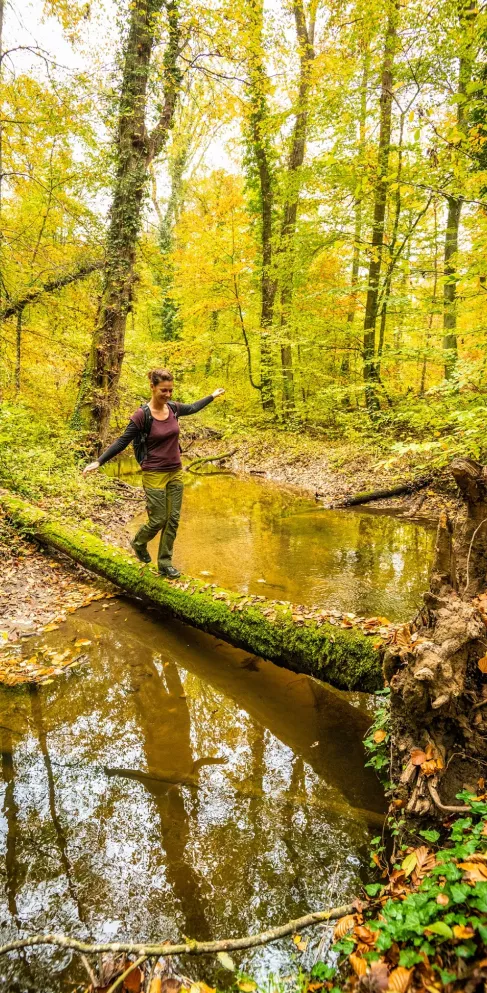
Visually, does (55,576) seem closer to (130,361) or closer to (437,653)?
(437,653)

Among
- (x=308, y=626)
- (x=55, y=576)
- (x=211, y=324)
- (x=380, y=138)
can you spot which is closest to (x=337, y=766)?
(x=308, y=626)

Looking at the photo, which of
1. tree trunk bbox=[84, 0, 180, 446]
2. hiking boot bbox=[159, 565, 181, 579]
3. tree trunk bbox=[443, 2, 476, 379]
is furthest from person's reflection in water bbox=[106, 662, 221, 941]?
tree trunk bbox=[84, 0, 180, 446]

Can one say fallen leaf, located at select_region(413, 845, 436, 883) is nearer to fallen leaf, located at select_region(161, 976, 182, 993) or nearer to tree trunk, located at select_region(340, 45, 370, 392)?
fallen leaf, located at select_region(161, 976, 182, 993)

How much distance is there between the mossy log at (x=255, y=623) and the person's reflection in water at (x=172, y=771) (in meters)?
0.68

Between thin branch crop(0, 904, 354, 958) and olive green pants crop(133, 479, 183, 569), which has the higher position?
olive green pants crop(133, 479, 183, 569)

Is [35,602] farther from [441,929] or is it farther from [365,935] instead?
[441,929]

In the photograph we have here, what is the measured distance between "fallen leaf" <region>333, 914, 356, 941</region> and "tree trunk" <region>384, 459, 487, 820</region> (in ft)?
1.88

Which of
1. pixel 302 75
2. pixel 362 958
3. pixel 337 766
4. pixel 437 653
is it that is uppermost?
pixel 302 75

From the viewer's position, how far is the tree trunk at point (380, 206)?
10.5 metres

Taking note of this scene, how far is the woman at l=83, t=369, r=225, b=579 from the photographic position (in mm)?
4805

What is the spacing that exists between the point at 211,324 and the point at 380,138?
9881 mm

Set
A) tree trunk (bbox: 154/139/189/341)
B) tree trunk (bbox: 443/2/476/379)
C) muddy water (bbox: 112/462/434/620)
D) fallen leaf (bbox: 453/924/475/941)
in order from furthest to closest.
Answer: tree trunk (bbox: 154/139/189/341) < tree trunk (bbox: 443/2/476/379) < muddy water (bbox: 112/462/434/620) < fallen leaf (bbox: 453/924/475/941)

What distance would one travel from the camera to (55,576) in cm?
A: 644

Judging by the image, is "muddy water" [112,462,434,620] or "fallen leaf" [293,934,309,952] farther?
"muddy water" [112,462,434,620]
